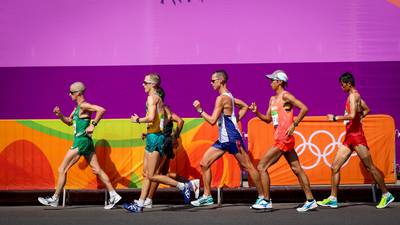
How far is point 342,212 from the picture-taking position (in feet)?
31.5

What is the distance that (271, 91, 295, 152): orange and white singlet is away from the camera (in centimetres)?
976

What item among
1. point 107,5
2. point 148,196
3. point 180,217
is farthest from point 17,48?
point 180,217

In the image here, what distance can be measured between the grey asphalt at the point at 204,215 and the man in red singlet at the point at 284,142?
0.98 feet

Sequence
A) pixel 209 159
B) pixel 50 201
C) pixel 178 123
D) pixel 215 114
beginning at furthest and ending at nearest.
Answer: pixel 178 123 < pixel 50 201 < pixel 209 159 < pixel 215 114

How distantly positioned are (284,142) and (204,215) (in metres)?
1.48

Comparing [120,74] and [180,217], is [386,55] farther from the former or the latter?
[180,217]

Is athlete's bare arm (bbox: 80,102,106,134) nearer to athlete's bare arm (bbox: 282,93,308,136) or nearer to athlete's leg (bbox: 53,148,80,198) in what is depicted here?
athlete's leg (bbox: 53,148,80,198)

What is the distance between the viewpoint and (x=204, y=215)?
9344mm

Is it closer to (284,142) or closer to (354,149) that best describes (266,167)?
(284,142)

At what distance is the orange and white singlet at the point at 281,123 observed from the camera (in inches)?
384

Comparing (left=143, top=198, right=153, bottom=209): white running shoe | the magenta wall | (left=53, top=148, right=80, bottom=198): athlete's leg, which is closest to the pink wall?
the magenta wall

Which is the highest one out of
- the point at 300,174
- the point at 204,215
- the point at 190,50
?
the point at 190,50

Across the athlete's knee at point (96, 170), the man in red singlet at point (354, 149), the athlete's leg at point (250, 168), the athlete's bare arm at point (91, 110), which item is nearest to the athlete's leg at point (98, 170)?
the athlete's knee at point (96, 170)

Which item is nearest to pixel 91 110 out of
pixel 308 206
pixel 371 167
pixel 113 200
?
pixel 113 200
